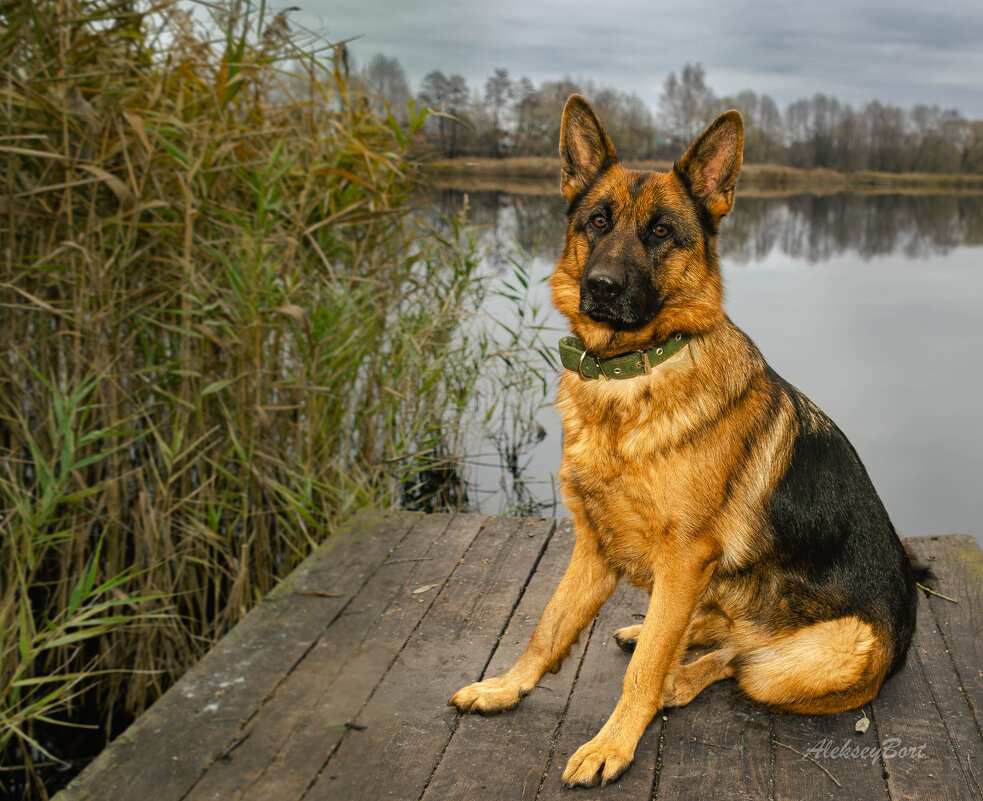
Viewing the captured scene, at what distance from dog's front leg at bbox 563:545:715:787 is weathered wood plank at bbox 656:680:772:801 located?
136 mm

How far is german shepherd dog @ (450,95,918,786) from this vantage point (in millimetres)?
2160

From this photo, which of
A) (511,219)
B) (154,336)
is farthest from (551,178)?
(154,336)

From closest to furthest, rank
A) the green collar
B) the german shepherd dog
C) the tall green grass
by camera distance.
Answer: the german shepherd dog → the green collar → the tall green grass

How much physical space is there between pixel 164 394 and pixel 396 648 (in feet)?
5.18

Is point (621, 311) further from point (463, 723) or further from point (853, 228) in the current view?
point (853, 228)

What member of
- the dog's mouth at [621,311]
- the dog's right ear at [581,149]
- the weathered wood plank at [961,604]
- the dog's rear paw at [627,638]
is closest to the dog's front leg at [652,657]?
the dog's rear paw at [627,638]

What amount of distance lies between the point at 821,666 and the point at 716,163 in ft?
4.75

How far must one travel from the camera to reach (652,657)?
214 cm

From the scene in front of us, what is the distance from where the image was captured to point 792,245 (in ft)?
59.8

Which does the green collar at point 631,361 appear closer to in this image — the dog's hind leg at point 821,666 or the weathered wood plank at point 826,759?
the dog's hind leg at point 821,666

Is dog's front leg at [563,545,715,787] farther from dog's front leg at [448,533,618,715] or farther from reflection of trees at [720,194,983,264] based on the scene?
reflection of trees at [720,194,983,264]

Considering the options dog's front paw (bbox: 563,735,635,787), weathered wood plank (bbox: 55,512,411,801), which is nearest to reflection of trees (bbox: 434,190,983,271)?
weathered wood plank (bbox: 55,512,411,801)

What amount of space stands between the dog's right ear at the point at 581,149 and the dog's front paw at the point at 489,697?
1.51 meters

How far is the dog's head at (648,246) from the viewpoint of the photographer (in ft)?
7.29
